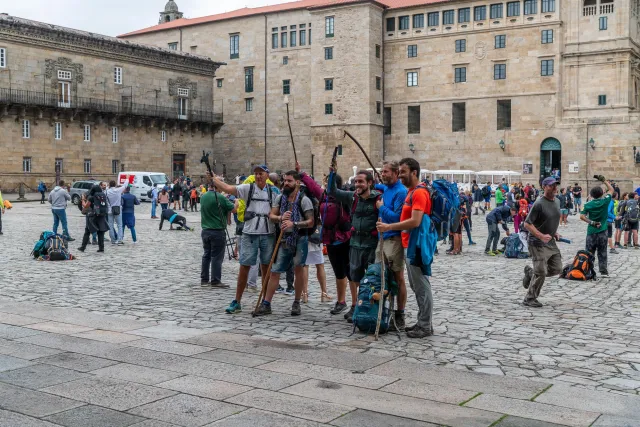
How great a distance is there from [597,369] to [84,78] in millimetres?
46647

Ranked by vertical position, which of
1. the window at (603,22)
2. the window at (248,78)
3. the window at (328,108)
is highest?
the window at (603,22)

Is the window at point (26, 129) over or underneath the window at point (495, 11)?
underneath

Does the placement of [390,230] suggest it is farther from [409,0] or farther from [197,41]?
[197,41]

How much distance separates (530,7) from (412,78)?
9369mm

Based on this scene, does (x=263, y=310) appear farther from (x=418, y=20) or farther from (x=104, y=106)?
(x=418, y=20)

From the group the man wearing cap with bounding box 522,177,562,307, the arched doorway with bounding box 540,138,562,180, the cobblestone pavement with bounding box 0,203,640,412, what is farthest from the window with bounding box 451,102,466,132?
the man wearing cap with bounding box 522,177,562,307

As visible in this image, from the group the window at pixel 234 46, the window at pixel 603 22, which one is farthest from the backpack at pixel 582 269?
the window at pixel 234 46

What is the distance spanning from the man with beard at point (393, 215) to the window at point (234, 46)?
55.7 metres

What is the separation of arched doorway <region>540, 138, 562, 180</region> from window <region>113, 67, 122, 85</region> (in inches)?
1120

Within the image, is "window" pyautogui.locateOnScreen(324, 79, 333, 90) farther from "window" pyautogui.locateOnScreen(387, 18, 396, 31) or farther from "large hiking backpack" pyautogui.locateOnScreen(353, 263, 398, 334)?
"large hiking backpack" pyautogui.locateOnScreen(353, 263, 398, 334)

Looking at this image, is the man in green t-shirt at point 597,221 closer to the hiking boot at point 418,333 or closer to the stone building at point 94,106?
the hiking boot at point 418,333

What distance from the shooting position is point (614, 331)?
8.05 m

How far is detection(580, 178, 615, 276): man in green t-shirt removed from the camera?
12617 millimetres

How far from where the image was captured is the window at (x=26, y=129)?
45.6 m
